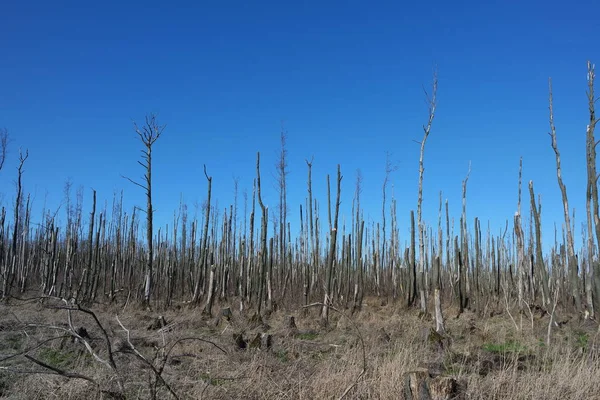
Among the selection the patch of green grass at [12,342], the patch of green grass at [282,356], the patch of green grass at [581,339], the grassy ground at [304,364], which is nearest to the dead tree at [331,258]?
the grassy ground at [304,364]

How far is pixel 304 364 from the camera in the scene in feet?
18.1

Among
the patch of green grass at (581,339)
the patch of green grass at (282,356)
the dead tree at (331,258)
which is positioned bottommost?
the patch of green grass at (282,356)

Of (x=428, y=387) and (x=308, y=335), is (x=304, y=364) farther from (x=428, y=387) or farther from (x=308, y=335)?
(x=308, y=335)

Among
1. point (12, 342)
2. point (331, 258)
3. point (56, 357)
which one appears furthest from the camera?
point (331, 258)

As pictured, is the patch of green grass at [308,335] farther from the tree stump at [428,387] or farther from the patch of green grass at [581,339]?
the tree stump at [428,387]

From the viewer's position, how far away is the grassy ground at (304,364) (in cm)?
429

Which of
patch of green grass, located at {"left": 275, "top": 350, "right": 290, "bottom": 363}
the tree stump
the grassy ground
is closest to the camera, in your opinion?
the tree stump

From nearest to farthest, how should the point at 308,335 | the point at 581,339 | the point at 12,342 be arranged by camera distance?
1. the point at 12,342
2. the point at 581,339
3. the point at 308,335

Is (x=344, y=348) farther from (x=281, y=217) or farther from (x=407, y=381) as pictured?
(x=281, y=217)

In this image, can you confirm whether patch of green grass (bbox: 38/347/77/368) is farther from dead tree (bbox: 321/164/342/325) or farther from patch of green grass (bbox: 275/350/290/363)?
dead tree (bbox: 321/164/342/325)

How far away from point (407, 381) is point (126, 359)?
3.51 metres

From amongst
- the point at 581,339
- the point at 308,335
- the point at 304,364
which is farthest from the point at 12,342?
the point at 581,339

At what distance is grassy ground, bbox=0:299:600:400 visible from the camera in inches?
169

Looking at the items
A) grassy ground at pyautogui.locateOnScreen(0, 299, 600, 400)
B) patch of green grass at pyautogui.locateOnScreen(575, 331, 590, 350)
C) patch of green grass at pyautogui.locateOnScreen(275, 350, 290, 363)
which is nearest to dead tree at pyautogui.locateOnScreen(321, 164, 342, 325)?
grassy ground at pyautogui.locateOnScreen(0, 299, 600, 400)
